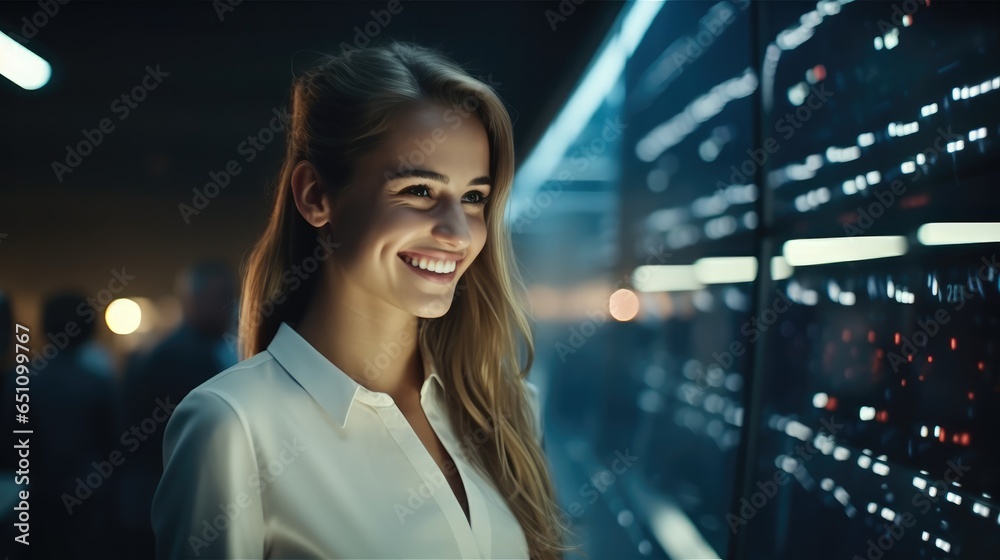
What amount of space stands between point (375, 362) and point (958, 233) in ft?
3.92

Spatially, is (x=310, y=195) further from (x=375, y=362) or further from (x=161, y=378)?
(x=161, y=378)

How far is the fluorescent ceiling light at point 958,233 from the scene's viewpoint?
46.9 inches

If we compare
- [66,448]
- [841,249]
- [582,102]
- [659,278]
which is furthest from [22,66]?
[841,249]

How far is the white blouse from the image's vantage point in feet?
3.65

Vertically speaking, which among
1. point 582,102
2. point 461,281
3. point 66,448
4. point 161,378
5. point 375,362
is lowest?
point 66,448

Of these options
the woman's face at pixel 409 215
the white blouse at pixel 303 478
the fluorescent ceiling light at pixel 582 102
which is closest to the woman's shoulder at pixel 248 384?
the white blouse at pixel 303 478

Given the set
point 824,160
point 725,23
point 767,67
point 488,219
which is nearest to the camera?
point 488,219

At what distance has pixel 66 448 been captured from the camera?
5.36 feet

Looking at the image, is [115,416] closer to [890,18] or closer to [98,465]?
[98,465]

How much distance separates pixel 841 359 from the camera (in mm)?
1546

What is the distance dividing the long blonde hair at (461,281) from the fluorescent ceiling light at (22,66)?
0.62m

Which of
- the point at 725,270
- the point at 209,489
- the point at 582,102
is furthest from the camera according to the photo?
the point at 582,102

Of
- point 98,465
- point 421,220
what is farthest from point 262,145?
point 98,465

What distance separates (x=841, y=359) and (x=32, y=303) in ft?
6.44
